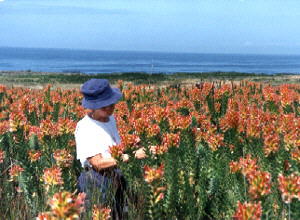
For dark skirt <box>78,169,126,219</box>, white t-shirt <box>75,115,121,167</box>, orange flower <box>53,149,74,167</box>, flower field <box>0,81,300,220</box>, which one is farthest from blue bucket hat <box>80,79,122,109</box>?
orange flower <box>53,149,74,167</box>

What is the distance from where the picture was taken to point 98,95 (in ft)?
16.1

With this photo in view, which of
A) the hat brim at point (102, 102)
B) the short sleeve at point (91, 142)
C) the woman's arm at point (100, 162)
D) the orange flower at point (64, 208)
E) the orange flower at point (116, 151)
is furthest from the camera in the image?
the hat brim at point (102, 102)

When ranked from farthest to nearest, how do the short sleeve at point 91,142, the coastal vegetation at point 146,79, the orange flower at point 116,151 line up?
the coastal vegetation at point 146,79 → the short sleeve at point 91,142 → the orange flower at point 116,151

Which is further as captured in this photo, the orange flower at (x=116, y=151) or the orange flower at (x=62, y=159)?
the orange flower at (x=62, y=159)

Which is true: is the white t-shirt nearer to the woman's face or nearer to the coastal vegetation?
the woman's face

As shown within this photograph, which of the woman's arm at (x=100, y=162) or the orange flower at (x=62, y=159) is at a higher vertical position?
the orange flower at (x=62, y=159)

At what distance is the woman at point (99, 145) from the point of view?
14.8 feet

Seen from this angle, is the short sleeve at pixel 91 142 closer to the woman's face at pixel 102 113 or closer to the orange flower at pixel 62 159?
the woman's face at pixel 102 113

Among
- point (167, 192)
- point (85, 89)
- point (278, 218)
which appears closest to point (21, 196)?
point (85, 89)

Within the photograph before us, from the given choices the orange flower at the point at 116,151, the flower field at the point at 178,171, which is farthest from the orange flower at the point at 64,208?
the orange flower at the point at 116,151

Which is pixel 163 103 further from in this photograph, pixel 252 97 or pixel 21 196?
pixel 21 196

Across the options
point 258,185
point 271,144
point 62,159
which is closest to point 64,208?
point 258,185

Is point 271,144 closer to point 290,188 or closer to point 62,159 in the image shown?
point 290,188

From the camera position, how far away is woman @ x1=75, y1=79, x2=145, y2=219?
451 cm
